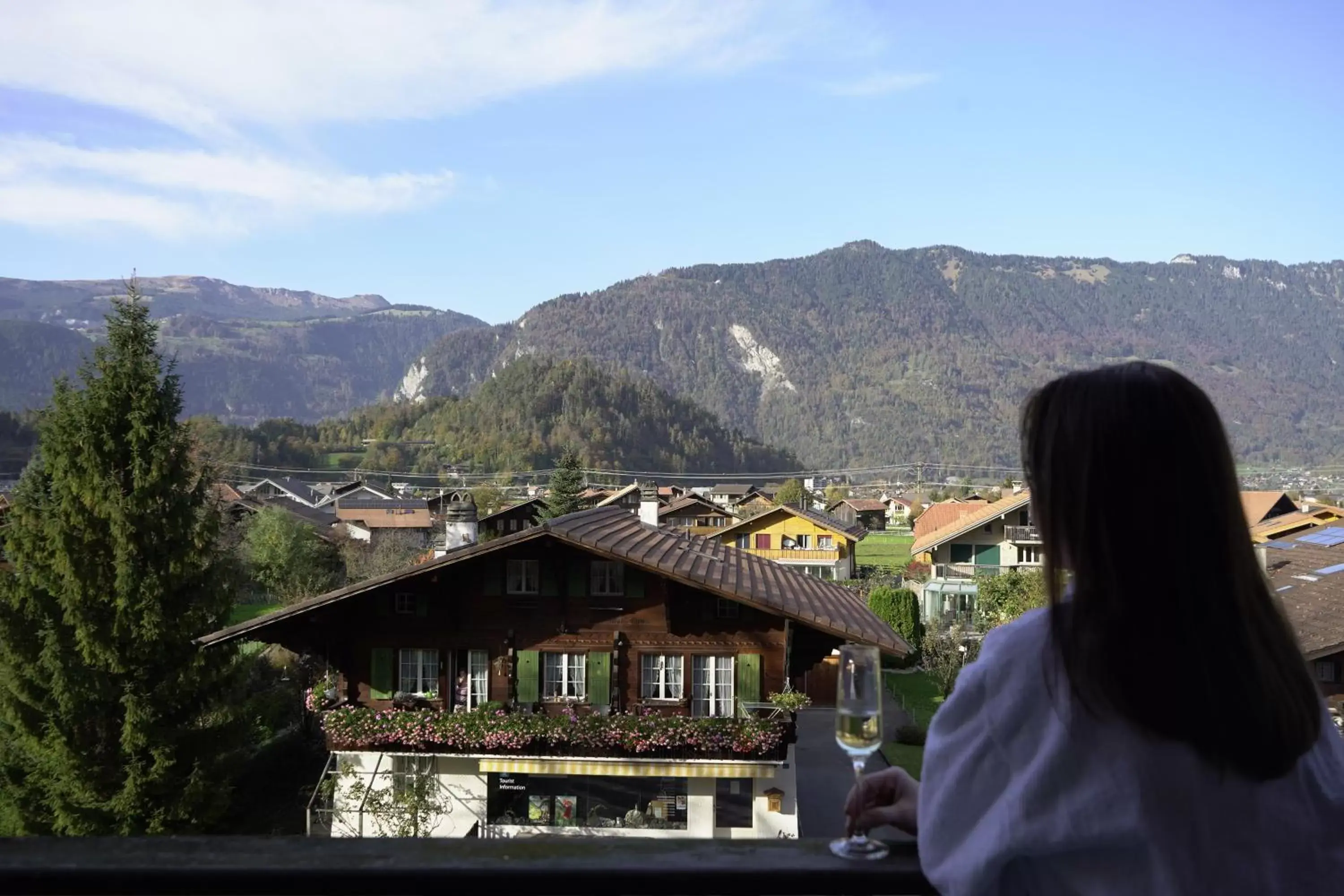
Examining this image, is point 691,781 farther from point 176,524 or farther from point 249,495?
point 249,495

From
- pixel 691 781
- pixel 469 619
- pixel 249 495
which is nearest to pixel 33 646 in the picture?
pixel 469 619

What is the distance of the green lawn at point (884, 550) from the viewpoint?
212ft

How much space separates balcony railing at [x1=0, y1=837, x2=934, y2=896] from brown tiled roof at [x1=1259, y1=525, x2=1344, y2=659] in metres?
13.5

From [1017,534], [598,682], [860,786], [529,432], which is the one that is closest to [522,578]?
[598,682]

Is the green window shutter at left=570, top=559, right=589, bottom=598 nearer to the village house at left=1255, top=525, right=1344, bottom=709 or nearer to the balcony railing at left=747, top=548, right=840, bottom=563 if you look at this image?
the village house at left=1255, top=525, right=1344, bottom=709

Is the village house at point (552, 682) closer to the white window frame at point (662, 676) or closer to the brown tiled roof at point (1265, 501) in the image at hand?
the white window frame at point (662, 676)

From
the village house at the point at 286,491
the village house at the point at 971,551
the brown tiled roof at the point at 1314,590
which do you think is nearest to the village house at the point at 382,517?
the village house at the point at 286,491

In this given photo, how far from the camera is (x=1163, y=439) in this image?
5.04 feet

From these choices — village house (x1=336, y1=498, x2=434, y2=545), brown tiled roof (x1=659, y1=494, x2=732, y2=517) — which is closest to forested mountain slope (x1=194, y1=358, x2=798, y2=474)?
village house (x1=336, y1=498, x2=434, y2=545)

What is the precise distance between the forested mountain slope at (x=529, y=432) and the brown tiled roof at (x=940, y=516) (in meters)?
72.0

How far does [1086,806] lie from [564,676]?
17.3 meters

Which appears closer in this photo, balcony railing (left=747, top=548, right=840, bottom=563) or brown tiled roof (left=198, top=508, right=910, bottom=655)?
brown tiled roof (left=198, top=508, right=910, bottom=655)

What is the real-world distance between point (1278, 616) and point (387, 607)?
17795 millimetres

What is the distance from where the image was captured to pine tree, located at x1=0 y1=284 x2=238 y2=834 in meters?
18.8
